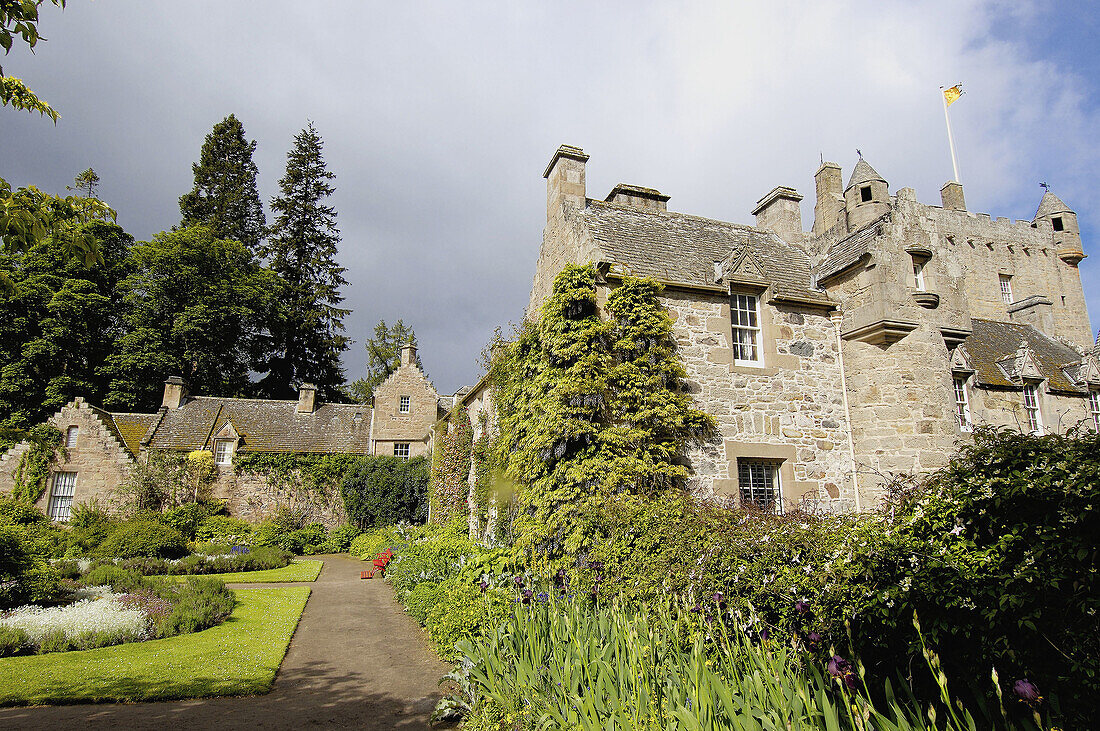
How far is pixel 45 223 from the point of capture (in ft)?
13.0

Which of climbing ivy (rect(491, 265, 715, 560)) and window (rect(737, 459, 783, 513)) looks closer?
climbing ivy (rect(491, 265, 715, 560))

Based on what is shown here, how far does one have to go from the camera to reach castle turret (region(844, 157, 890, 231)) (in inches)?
560

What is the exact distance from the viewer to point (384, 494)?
26719mm

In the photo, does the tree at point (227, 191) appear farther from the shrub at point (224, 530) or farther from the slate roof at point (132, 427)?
the shrub at point (224, 530)

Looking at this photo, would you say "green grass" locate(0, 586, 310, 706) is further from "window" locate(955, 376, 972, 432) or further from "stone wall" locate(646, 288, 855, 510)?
"window" locate(955, 376, 972, 432)

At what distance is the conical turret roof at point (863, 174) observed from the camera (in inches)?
687

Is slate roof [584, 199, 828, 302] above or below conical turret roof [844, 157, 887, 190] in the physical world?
below

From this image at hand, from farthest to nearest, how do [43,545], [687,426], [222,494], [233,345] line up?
[233,345]
[222,494]
[43,545]
[687,426]

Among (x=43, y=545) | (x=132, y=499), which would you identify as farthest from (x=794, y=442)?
(x=132, y=499)

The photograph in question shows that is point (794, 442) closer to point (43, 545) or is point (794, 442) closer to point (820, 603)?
point (820, 603)

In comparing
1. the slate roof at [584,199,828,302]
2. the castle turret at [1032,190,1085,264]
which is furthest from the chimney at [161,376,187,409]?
the castle turret at [1032,190,1085,264]

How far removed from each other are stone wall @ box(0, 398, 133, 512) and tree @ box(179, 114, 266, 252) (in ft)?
62.5

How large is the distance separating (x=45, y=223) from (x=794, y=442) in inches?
454

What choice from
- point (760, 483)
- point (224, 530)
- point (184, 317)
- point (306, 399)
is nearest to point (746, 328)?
point (760, 483)
